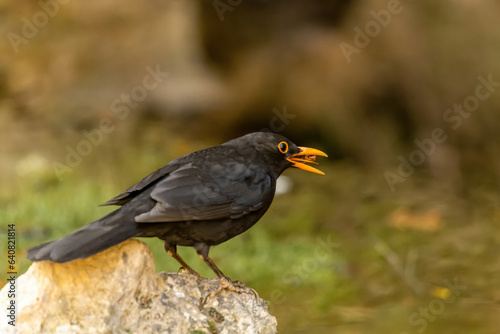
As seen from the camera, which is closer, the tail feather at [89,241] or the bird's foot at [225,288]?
the tail feather at [89,241]

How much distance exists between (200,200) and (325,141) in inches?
213

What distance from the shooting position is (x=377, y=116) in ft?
27.3

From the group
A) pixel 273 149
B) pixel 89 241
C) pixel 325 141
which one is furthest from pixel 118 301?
pixel 325 141

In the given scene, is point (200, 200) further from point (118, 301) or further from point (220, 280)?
point (118, 301)

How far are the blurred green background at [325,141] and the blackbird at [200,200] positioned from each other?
5.19 ft

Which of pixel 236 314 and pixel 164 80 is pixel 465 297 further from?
pixel 164 80

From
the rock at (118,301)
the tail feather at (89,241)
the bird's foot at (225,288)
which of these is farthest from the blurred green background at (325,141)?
the tail feather at (89,241)

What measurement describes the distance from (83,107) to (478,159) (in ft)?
17.7

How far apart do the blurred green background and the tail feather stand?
2.02 m

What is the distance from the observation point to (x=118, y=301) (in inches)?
121

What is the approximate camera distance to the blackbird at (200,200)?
3.01 m

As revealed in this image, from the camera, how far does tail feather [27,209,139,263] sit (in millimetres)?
2814

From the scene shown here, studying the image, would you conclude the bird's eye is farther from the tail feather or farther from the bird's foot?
the tail feather

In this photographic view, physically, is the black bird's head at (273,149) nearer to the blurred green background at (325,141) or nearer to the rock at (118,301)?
the rock at (118,301)
